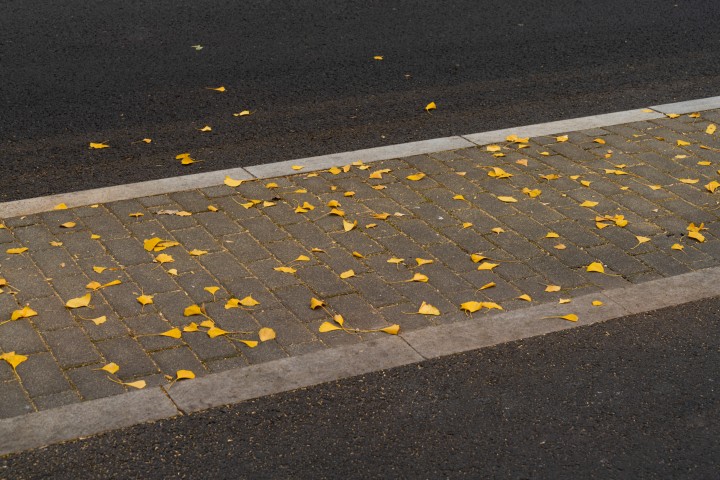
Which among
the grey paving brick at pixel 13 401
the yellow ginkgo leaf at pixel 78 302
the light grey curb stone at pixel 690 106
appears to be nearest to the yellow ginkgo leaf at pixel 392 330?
the yellow ginkgo leaf at pixel 78 302

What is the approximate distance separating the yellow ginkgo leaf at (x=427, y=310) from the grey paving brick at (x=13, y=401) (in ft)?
6.67

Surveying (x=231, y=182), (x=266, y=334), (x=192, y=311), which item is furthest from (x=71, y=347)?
(x=231, y=182)

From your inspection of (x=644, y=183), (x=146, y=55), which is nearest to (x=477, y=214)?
(x=644, y=183)

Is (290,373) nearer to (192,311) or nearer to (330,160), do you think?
(192,311)

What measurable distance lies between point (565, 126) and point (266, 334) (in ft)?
13.1

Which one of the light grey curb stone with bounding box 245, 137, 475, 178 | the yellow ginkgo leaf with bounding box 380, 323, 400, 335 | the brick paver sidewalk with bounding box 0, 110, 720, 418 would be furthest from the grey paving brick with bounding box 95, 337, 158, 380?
the light grey curb stone with bounding box 245, 137, 475, 178

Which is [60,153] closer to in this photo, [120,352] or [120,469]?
[120,352]

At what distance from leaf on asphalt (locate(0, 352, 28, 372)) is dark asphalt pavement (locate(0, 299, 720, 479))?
2.33ft

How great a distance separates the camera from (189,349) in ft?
16.2

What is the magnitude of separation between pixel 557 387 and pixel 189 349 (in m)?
1.81

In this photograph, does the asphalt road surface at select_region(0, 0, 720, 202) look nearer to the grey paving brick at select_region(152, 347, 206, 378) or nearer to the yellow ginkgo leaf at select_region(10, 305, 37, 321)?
the yellow ginkgo leaf at select_region(10, 305, 37, 321)

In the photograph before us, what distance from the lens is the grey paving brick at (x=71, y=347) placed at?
190 inches

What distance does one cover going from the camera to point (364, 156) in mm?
7430

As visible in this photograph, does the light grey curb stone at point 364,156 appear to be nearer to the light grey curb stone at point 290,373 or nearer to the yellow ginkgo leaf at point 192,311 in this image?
the yellow ginkgo leaf at point 192,311
